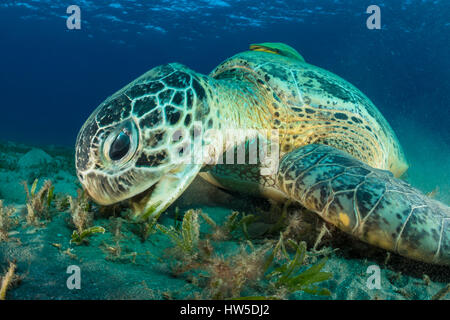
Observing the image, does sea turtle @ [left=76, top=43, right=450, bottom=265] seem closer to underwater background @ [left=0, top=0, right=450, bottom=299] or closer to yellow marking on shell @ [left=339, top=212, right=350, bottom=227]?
yellow marking on shell @ [left=339, top=212, right=350, bottom=227]

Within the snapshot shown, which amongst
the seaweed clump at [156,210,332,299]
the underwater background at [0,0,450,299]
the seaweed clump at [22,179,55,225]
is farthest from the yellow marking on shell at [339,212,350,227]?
the seaweed clump at [22,179,55,225]

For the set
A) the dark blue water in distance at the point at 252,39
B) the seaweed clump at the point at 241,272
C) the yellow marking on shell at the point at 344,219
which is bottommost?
the seaweed clump at the point at 241,272

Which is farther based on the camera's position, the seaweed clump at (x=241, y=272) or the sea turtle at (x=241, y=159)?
the sea turtle at (x=241, y=159)

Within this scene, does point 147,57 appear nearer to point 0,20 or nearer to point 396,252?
point 0,20

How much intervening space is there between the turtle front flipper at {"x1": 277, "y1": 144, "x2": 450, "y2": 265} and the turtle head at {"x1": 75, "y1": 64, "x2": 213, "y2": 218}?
0.88 m

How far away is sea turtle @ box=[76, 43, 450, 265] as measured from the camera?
1554 mm

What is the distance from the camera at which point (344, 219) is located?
1.62m

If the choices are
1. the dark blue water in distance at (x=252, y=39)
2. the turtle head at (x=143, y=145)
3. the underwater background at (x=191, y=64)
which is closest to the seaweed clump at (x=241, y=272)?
the underwater background at (x=191, y=64)

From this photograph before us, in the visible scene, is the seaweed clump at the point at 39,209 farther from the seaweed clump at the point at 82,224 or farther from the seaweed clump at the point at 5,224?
the seaweed clump at the point at 82,224

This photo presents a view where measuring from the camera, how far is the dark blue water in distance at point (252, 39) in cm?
2270

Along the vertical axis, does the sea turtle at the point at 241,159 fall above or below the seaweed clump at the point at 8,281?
above

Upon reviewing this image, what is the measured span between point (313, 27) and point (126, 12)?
19.1 meters

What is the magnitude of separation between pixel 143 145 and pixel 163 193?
361 millimetres
